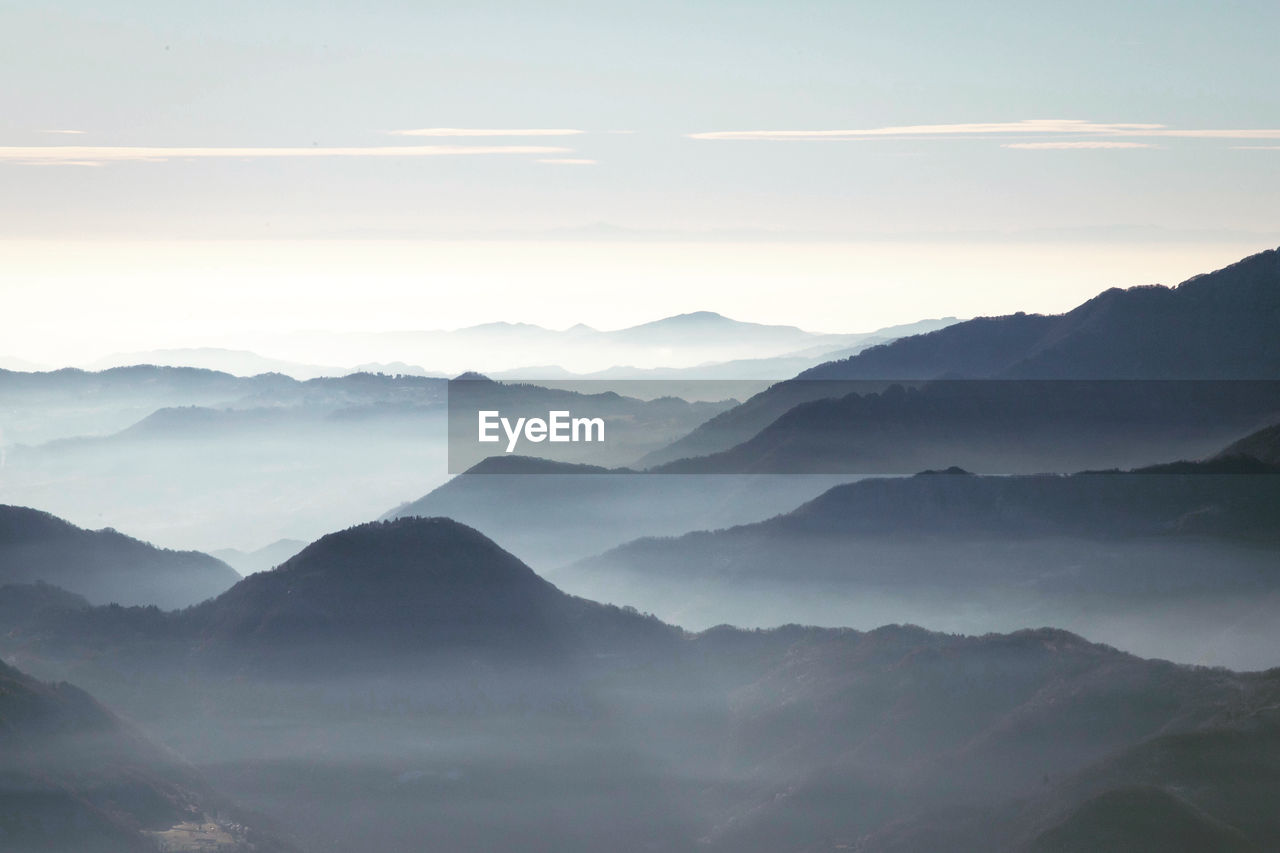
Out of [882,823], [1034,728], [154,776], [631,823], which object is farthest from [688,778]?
[154,776]

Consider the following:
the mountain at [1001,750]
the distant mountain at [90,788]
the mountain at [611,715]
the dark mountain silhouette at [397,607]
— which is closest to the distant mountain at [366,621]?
the dark mountain silhouette at [397,607]

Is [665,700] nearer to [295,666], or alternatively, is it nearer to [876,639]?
[876,639]

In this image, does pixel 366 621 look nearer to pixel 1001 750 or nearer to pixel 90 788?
pixel 90 788

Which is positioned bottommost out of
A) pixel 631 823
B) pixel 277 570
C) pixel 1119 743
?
pixel 631 823

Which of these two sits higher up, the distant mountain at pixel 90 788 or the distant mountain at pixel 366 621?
the distant mountain at pixel 366 621

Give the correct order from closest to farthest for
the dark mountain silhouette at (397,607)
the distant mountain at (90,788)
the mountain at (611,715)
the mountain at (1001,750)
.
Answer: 1. the distant mountain at (90,788)
2. the mountain at (1001,750)
3. the mountain at (611,715)
4. the dark mountain silhouette at (397,607)

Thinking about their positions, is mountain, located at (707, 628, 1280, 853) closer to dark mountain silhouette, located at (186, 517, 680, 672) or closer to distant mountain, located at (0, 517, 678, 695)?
dark mountain silhouette, located at (186, 517, 680, 672)

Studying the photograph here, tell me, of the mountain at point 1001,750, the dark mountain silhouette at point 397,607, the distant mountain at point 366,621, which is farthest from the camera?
the dark mountain silhouette at point 397,607

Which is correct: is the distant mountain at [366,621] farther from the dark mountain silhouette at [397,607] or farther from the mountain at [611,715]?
the mountain at [611,715]
